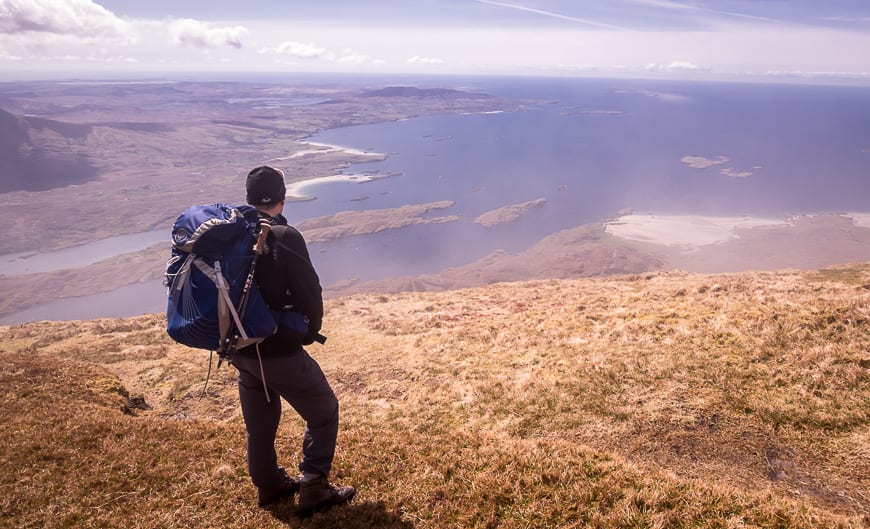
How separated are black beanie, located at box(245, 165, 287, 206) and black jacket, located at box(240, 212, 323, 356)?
265 millimetres

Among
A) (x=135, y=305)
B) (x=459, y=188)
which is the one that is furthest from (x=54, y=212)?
(x=459, y=188)

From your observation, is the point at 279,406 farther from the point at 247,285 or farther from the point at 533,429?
the point at 533,429

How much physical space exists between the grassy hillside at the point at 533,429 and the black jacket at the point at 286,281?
2.57 m

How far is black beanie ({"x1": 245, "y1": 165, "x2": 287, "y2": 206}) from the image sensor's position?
16.5 ft

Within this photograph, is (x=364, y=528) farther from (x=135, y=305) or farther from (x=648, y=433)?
(x=135, y=305)

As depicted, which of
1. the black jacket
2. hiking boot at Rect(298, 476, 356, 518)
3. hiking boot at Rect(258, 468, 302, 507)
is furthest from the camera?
hiking boot at Rect(258, 468, 302, 507)

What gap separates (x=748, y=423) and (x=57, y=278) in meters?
151

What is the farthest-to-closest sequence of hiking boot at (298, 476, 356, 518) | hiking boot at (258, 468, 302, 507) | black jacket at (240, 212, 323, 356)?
hiking boot at (258, 468, 302, 507) → hiking boot at (298, 476, 356, 518) → black jacket at (240, 212, 323, 356)

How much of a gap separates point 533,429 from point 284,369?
6749mm

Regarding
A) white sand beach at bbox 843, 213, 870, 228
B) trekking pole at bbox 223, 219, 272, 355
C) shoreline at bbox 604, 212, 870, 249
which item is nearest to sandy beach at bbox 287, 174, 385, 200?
shoreline at bbox 604, 212, 870, 249

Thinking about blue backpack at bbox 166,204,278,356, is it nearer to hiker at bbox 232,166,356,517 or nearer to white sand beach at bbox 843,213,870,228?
hiker at bbox 232,166,356,517

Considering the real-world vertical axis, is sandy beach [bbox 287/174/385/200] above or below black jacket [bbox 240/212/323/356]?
below

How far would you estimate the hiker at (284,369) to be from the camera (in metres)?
4.86

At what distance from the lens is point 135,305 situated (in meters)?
97.6
